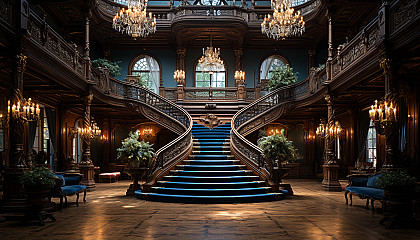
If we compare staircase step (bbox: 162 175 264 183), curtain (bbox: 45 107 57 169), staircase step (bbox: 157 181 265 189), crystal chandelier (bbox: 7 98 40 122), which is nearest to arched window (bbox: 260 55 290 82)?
staircase step (bbox: 162 175 264 183)

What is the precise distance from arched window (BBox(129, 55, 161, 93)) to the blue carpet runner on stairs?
30.6ft

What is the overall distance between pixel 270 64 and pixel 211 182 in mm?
12546

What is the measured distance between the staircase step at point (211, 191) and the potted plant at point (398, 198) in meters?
3.88

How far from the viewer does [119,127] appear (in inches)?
786

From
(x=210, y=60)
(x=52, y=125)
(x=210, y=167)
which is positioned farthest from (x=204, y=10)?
(x=210, y=167)

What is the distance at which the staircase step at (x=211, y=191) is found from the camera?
10.0 meters

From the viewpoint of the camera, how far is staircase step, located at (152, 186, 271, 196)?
32.9ft

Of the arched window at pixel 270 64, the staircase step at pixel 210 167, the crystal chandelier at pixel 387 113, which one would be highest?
the arched window at pixel 270 64

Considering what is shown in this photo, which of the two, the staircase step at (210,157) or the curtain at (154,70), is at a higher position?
the curtain at (154,70)

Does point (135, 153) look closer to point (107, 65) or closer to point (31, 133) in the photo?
point (31, 133)

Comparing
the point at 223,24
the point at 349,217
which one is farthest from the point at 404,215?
the point at 223,24

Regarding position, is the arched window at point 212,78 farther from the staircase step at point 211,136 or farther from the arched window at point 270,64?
the staircase step at point 211,136

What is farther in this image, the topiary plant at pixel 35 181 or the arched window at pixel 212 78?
the arched window at pixel 212 78

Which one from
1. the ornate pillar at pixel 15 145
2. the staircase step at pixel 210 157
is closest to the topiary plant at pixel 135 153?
the staircase step at pixel 210 157
